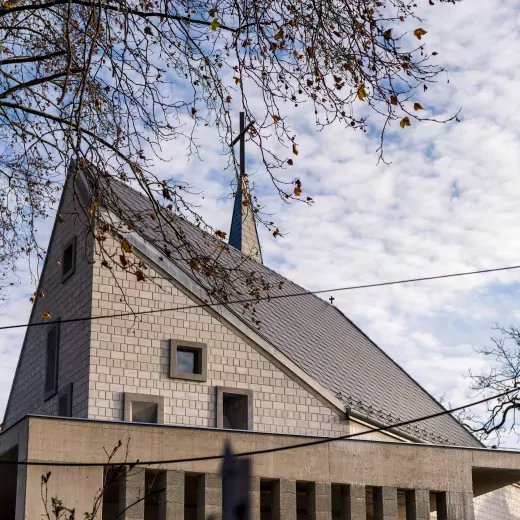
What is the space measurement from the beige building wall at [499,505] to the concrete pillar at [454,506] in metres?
10.2

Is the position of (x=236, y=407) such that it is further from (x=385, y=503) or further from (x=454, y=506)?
(x=454, y=506)

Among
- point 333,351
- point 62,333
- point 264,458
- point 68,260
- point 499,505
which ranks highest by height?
point 68,260

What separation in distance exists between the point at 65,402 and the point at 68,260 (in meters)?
3.59

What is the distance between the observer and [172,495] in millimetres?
16844

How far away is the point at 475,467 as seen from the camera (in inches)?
798

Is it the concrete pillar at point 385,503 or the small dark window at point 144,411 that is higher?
the small dark window at point 144,411

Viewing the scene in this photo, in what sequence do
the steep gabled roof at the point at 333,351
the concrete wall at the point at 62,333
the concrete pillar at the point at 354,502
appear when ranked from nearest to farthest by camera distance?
the concrete pillar at the point at 354,502, the concrete wall at the point at 62,333, the steep gabled roof at the point at 333,351

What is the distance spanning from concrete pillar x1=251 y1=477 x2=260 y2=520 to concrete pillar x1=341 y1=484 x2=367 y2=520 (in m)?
1.80

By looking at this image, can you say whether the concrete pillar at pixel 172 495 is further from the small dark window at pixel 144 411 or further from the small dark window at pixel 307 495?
the small dark window at pixel 144 411

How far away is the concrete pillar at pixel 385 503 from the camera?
1853 centimetres

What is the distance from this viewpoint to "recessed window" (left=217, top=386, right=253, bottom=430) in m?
22.7

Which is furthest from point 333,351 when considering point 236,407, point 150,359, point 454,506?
point 454,506

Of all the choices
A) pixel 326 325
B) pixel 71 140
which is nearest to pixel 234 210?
pixel 326 325

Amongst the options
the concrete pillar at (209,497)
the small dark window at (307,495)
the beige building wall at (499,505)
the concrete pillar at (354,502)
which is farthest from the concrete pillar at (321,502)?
the beige building wall at (499,505)
